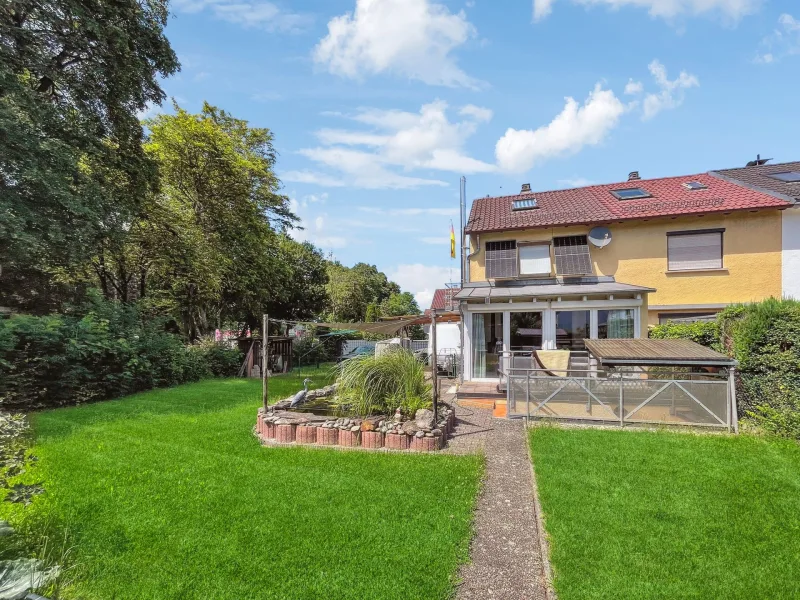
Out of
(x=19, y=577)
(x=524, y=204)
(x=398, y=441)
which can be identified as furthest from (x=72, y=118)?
(x=524, y=204)

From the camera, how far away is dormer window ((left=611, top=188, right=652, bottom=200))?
58.8 feet

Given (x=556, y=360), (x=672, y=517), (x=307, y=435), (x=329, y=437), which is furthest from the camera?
(x=556, y=360)

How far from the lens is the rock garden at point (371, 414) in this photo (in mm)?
7641

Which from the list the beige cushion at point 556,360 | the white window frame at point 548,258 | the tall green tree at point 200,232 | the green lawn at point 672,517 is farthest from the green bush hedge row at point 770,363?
the tall green tree at point 200,232

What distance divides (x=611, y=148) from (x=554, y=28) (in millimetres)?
4671

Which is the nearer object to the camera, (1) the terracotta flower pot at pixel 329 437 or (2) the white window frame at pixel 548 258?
(1) the terracotta flower pot at pixel 329 437

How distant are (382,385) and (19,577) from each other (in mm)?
6891

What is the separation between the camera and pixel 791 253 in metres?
14.9

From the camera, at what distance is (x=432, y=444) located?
295 inches

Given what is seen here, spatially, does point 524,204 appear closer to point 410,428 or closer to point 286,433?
point 410,428

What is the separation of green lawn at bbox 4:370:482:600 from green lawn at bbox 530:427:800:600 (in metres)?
1.19

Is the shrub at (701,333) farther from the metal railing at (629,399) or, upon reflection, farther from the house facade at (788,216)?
the house facade at (788,216)

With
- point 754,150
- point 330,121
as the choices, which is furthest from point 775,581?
point 754,150

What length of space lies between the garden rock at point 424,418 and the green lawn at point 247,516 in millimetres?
834
